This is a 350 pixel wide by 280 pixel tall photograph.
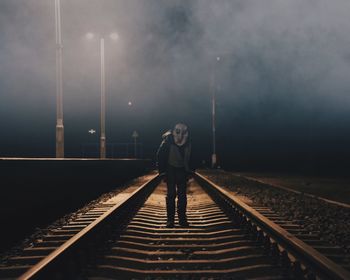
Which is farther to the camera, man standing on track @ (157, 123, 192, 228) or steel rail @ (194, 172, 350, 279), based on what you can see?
man standing on track @ (157, 123, 192, 228)

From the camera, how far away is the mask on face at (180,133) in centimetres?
777

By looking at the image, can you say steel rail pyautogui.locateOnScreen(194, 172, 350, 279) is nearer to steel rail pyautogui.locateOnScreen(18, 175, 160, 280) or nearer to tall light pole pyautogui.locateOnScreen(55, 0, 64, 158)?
steel rail pyautogui.locateOnScreen(18, 175, 160, 280)

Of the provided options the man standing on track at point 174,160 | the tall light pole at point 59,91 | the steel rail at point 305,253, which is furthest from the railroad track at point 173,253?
the tall light pole at point 59,91

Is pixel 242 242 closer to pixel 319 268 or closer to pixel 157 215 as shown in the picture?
pixel 319 268

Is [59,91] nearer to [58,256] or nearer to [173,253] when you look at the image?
[173,253]

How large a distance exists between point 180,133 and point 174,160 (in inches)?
18.3

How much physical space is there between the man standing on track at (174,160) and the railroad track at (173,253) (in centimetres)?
52

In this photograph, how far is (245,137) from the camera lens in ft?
364

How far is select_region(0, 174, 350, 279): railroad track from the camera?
15.1 feet

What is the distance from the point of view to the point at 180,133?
25.5 feet

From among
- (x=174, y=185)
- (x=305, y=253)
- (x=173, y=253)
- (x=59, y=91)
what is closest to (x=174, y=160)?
(x=174, y=185)

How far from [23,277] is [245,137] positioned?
10861 cm

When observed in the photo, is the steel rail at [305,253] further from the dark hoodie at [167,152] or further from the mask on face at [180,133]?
the mask on face at [180,133]

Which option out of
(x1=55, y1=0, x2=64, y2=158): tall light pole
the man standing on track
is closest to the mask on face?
the man standing on track
